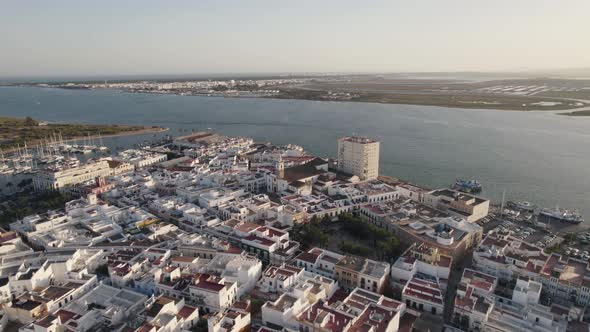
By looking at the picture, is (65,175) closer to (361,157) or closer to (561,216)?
(361,157)

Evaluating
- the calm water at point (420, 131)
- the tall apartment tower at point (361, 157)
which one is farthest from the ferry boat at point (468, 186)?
the tall apartment tower at point (361, 157)

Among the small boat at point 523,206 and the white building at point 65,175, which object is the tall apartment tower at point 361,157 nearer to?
the small boat at point 523,206

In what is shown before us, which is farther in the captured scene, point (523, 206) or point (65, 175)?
point (65, 175)

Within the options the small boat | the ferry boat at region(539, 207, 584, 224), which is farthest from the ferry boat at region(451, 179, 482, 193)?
the ferry boat at region(539, 207, 584, 224)

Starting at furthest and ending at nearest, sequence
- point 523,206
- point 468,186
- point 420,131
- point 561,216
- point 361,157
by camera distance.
A: point 420,131, point 361,157, point 468,186, point 523,206, point 561,216

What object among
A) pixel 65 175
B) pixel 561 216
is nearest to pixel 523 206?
pixel 561 216

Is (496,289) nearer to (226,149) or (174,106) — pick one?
(226,149)

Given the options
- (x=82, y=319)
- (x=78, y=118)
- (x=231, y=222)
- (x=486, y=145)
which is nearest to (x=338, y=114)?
(x=486, y=145)
